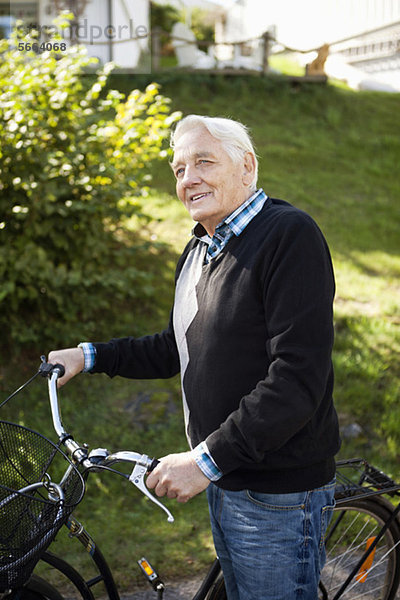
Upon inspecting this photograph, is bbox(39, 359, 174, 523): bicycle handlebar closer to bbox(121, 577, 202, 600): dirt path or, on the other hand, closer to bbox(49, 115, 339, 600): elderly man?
bbox(49, 115, 339, 600): elderly man

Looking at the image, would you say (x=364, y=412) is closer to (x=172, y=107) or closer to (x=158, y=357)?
(x=158, y=357)

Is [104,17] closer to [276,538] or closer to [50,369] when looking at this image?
[50,369]

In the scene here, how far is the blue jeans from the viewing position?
1806 mm

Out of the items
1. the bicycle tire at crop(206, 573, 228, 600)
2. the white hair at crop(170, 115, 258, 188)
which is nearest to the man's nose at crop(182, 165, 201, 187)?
the white hair at crop(170, 115, 258, 188)

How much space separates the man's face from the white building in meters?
11.1

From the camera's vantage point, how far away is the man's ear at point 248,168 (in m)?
1.86

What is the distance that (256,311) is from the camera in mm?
1700

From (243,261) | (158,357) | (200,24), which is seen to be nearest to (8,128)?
(158,357)

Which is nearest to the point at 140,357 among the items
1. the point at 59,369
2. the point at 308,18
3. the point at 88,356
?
the point at 88,356

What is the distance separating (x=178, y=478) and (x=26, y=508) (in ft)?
1.27

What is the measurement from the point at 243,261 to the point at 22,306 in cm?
328

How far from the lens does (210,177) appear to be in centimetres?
182

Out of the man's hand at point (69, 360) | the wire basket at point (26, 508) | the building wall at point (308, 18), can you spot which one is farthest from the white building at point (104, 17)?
the wire basket at point (26, 508)

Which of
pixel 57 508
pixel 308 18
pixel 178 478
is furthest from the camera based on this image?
pixel 308 18
